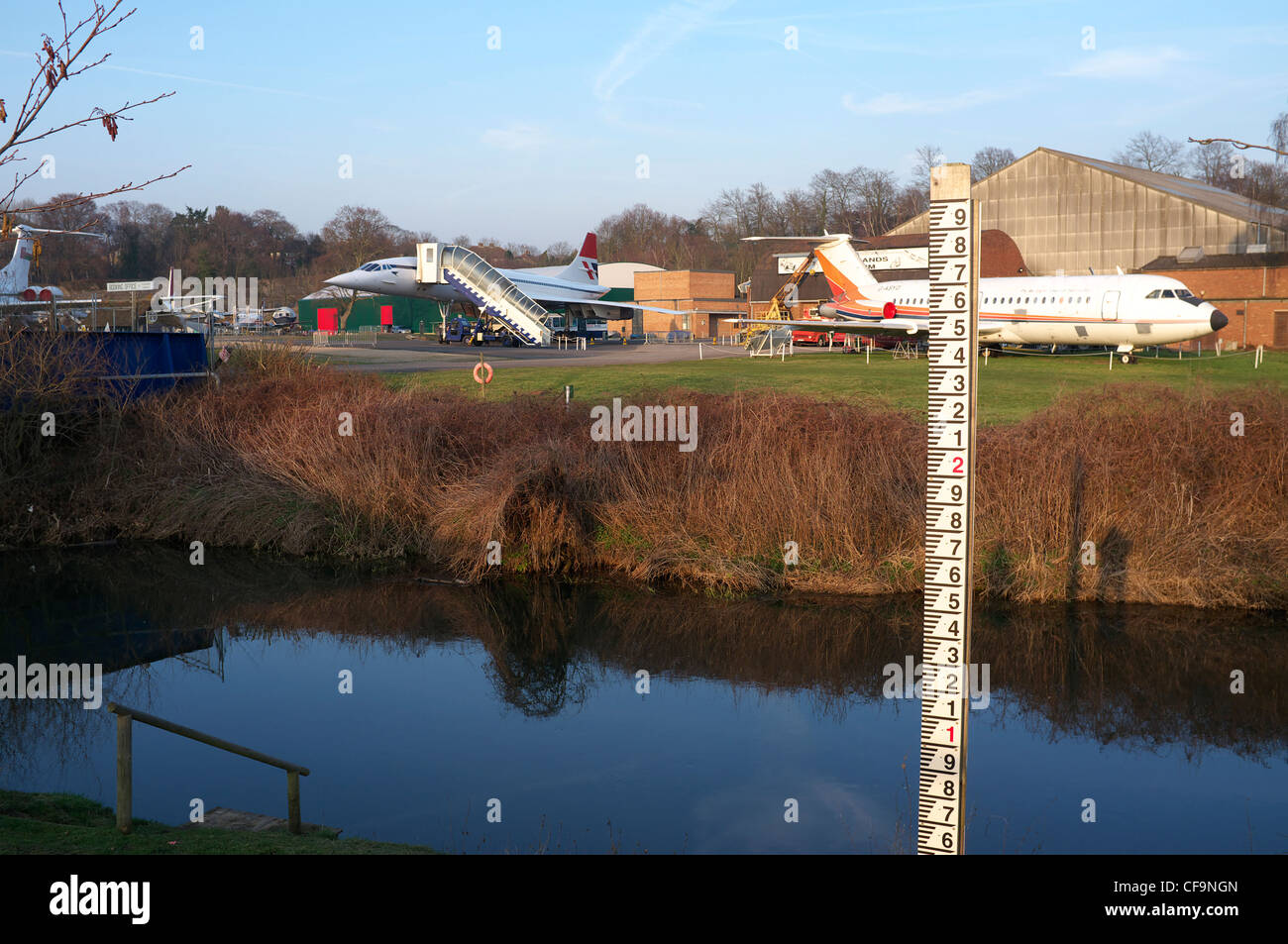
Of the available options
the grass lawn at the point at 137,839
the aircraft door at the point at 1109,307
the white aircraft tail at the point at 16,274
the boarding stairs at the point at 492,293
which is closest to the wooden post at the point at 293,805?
the grass lawn at the point at 137,839

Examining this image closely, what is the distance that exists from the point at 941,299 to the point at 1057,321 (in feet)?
126

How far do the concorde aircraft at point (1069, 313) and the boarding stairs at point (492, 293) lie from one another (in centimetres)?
1617

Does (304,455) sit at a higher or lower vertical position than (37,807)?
higher

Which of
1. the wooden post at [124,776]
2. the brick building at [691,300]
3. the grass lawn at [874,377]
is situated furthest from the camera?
the brick building at [691,300]

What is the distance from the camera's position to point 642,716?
43.3 feet

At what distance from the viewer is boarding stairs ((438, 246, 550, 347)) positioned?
56000 millimetres

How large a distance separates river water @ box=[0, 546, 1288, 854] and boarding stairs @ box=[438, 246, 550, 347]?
37.1 metres

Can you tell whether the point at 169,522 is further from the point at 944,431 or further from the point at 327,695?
the point at 944,431

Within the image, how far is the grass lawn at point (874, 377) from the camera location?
2572 centimetres

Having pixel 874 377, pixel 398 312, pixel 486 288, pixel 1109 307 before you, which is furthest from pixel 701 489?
pixel 398 312

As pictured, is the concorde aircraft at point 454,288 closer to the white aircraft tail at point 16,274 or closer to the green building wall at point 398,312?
the green building wall at point 398,312

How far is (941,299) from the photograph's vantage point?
4.91 metres

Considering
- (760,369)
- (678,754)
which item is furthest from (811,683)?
(760,369)

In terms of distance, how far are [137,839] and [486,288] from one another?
165 ft
